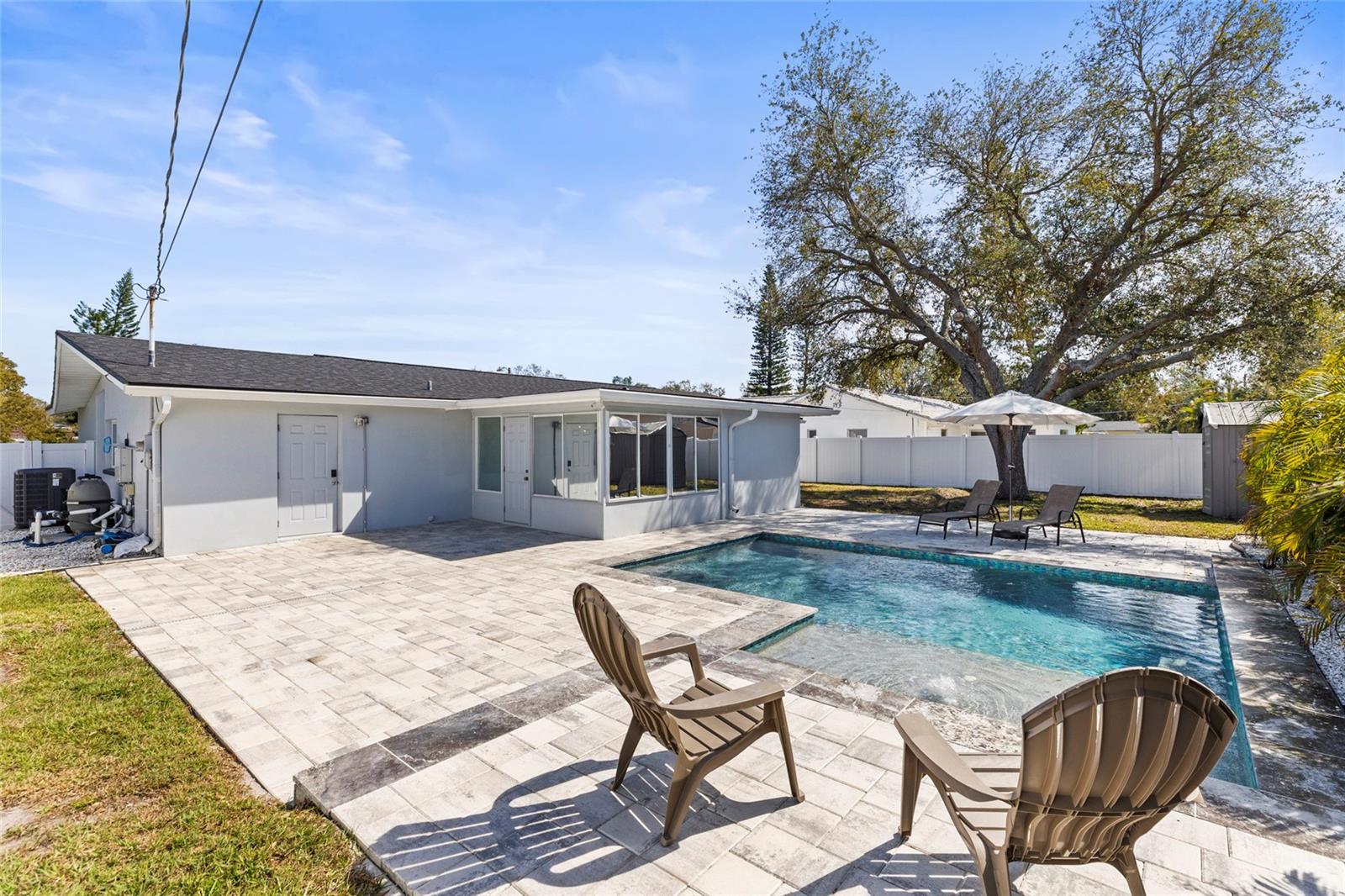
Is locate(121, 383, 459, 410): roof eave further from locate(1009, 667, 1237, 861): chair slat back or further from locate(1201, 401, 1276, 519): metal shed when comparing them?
locate(1201, 401, 1276, 519): metal shed

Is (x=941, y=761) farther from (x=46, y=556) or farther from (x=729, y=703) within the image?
(x=46, y=556)

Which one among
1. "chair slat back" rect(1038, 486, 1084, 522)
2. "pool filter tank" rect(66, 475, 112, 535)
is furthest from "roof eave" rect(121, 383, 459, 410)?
"chair slat back" rect(1038, 486, 1084, 522)

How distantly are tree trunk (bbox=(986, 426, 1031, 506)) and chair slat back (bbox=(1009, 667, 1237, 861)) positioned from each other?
14.6 meters

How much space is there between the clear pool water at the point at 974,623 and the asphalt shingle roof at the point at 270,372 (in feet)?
15.0

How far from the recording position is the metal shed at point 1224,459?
1145cm

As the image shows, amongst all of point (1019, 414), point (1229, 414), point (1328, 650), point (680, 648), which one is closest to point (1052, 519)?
point (1019, 414)

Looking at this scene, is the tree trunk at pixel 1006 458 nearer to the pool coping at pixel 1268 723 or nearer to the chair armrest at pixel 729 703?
the pool coping at pixel 1268 723

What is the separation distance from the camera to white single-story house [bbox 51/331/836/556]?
28.5 ft

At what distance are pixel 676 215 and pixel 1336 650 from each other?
10639 millimetres

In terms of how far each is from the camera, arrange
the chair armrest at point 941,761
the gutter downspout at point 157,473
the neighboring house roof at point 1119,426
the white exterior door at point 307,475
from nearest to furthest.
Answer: the chair armrest at point 941,761 < the gutter downspout at point 157,473 < the white exterior door at point 307,475 < the neighboring house roof at point 1119,426

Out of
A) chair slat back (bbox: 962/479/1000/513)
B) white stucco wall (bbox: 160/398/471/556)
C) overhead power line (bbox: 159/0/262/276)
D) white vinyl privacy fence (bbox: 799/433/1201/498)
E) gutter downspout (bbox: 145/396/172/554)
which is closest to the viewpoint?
overhead power line (bbox: 159/0/262/276)

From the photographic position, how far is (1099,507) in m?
13.8

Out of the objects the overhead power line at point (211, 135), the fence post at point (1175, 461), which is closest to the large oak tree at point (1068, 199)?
the fence post at point (1175, 461)

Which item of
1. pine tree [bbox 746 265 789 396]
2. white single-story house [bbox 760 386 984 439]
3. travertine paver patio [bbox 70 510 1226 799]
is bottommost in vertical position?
travertine paver patio [bbox 70 510 1226 799]
